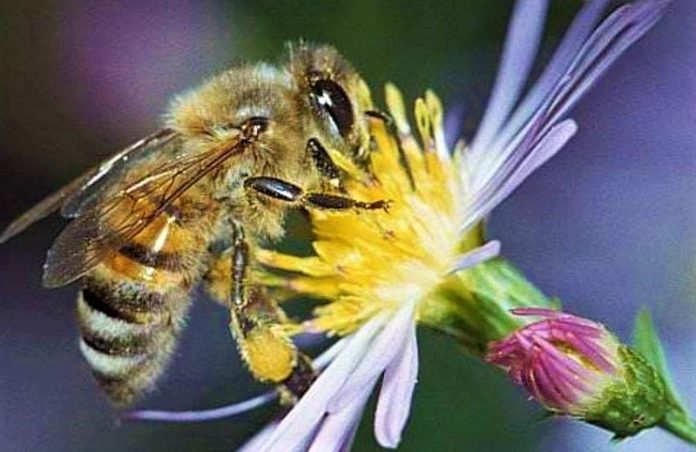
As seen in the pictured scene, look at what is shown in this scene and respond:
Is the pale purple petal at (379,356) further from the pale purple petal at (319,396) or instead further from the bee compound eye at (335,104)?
the bee compound eye at (335,104)

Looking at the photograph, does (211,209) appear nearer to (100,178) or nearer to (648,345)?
(100,178)

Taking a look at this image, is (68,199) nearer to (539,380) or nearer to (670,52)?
(539,380)

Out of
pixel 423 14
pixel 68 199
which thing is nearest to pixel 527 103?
pixel 68 199

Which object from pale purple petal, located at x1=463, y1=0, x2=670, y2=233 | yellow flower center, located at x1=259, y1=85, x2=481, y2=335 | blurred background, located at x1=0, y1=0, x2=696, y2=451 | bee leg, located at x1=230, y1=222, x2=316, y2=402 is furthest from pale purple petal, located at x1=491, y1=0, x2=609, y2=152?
blurred background, located at x1=0, y1=0, x2=696, y2=451

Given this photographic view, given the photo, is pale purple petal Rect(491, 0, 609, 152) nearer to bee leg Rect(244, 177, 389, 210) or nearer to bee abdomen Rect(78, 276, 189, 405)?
bee leg Rect(244, 177, 389, 210)

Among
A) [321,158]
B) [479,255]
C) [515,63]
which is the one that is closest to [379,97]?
[515,63]
